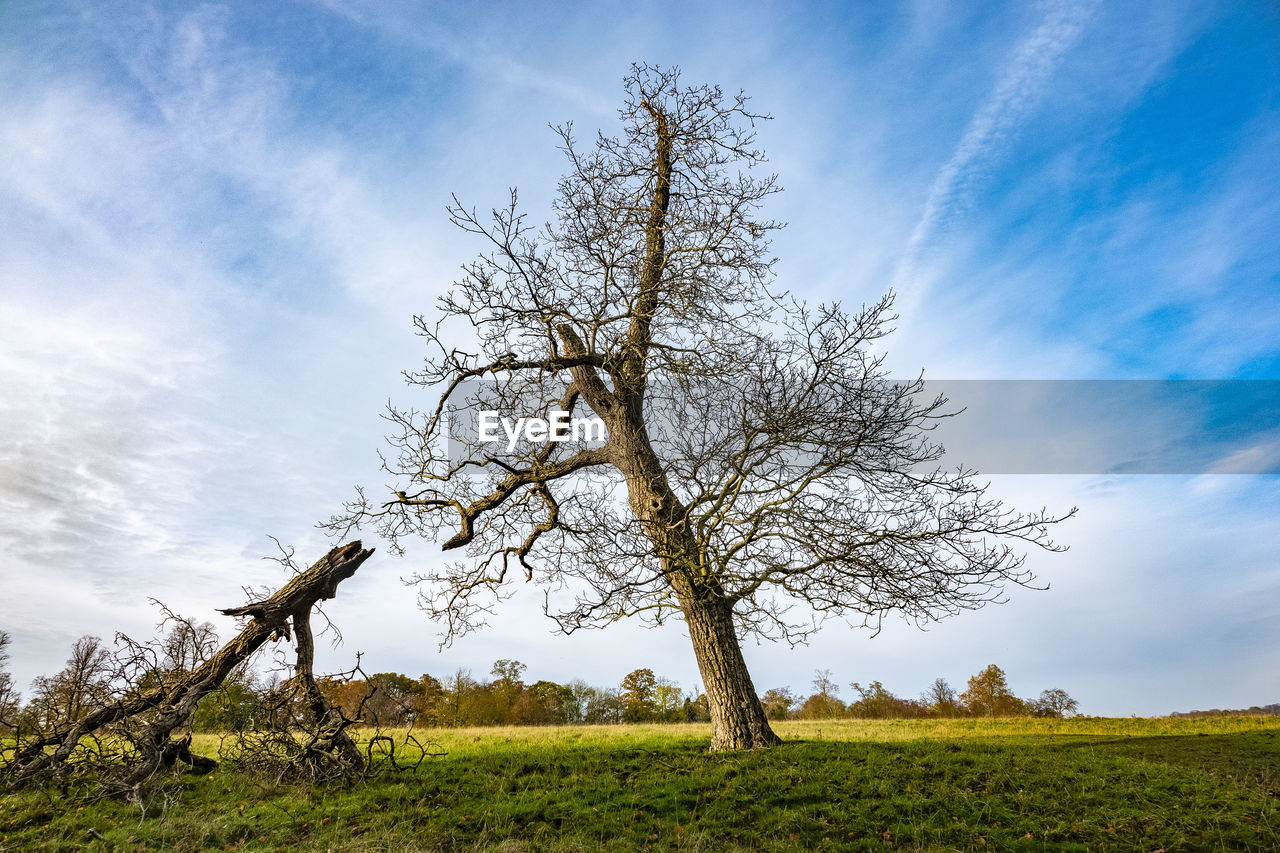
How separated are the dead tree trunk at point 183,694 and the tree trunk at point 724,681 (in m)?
4.67

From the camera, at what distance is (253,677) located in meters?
9.12

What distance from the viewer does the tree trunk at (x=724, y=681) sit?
8.59 metres

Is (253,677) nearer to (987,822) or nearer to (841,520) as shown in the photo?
(841,520)

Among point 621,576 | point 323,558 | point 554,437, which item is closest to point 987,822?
point 621,576

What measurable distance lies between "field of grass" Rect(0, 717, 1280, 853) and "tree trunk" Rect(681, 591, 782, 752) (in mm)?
503

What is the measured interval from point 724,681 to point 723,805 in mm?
2622

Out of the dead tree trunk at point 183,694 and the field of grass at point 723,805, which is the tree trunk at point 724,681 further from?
the dead tree trunk at point 183,694

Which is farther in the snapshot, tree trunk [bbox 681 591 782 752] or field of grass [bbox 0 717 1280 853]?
tree trunk [bbox 681 591 782 752]

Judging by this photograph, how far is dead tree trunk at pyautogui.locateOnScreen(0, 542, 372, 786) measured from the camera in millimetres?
7738

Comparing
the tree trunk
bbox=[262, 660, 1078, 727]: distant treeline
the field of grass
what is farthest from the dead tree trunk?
bbox=[262, 660, 1078, 727]: distant treeline

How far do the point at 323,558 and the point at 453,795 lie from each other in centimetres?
425

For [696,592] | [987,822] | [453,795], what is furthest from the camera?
[696,592]

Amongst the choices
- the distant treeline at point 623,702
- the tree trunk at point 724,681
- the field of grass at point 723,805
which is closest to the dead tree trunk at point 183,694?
the field of grass at point 723,805

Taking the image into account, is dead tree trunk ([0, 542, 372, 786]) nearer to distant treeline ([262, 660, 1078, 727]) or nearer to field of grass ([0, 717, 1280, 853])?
field of grass ([0, 717, 1280, 853])
